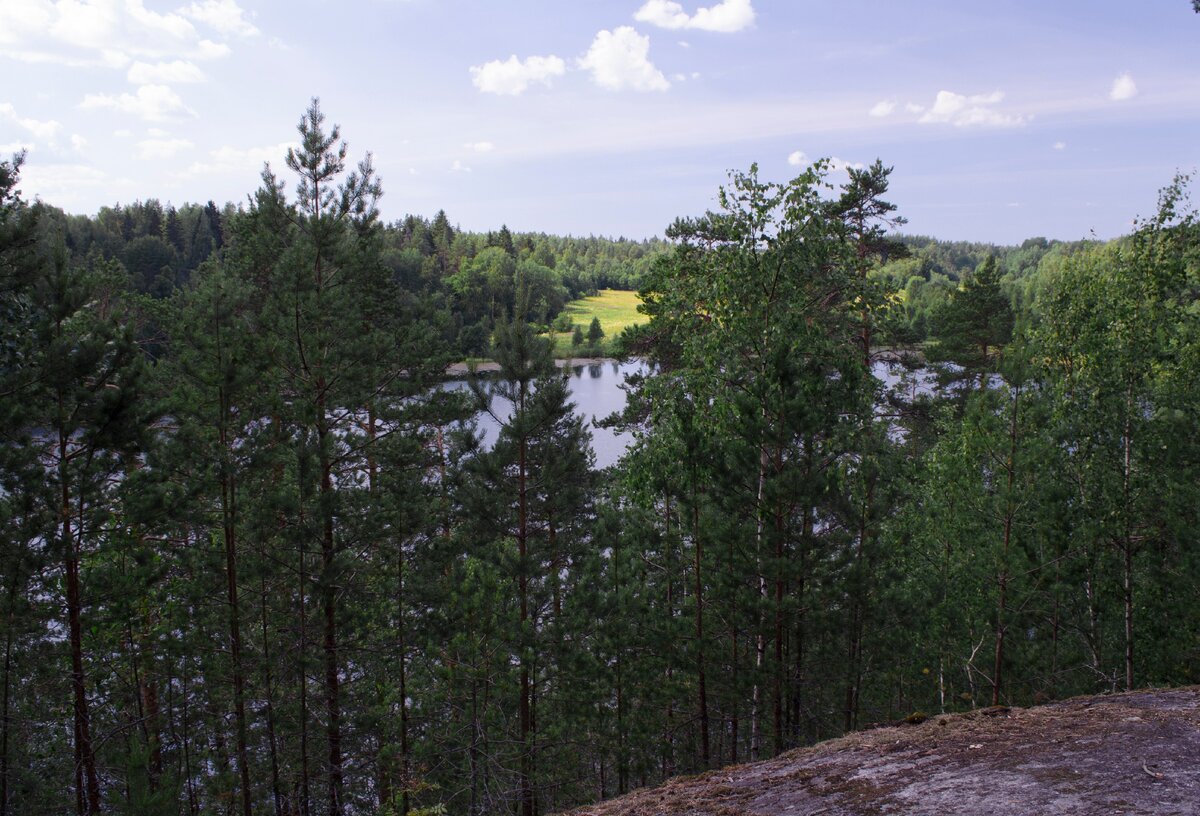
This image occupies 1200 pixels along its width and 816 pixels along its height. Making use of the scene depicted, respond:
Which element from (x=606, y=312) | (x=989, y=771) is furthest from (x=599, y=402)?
(x=606, y=312)

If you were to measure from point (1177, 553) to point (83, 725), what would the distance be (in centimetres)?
1624

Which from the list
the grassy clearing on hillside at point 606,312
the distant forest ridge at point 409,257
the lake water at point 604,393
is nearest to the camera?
the lake water at point 604,393

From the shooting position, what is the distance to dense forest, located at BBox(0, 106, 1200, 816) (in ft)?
33.2

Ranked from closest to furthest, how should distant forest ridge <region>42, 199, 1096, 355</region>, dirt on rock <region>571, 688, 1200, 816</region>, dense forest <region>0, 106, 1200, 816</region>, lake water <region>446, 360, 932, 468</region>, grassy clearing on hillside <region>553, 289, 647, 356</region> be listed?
1. dirt on rock <region>571, 688, 1200, 816</region>
2. dense forest <region>0, 106, 1200, 816</region>
3. lake water <region>446, 360, 932, 468</region>
4. distant forest ridge <region>42, 199, 1096, 355</region>
5. grassy clearing on hillside <region>553, 289, 647, 356</region>

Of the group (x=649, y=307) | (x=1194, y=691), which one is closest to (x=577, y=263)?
(x=649, y=307)

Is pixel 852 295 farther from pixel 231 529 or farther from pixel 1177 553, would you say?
pixel 231 529

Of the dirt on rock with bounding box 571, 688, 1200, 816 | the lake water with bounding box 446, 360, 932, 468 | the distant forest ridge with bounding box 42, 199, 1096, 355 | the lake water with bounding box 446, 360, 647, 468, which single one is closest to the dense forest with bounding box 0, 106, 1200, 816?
the dirt on rock with bounding box 571, 688, 1200, 816

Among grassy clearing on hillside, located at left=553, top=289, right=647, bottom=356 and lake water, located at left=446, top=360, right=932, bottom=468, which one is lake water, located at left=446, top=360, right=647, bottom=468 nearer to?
lake water, located at left=446, top=360, right=932, bottom=468

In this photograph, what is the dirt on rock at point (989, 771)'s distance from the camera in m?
5.03

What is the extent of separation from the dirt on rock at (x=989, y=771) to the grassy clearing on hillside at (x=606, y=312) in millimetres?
82535

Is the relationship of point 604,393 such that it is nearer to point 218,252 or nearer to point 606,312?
point 218,252

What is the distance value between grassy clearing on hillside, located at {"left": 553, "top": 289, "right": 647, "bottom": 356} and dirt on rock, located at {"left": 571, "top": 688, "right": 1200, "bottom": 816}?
8254 centimetres

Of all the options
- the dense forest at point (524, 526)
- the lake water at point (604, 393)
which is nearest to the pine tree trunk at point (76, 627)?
the dense forest at point (524, 526)

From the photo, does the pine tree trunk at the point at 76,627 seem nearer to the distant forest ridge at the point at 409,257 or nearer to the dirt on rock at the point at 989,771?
the dirt on rock at the point at 989,771
